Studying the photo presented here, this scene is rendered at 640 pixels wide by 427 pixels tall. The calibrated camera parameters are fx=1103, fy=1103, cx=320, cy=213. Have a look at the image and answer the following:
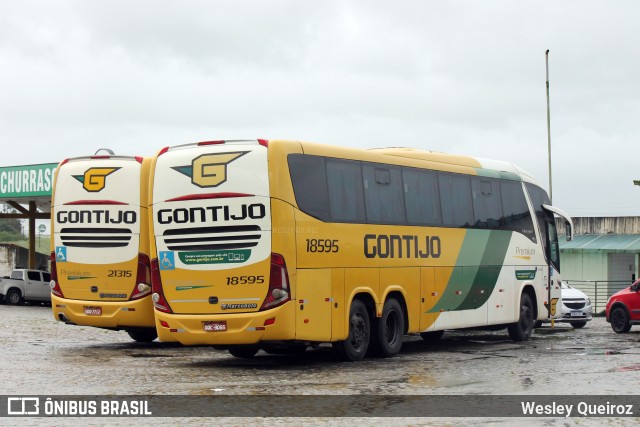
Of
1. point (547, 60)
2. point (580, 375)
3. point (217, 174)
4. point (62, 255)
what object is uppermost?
point (547, 60)

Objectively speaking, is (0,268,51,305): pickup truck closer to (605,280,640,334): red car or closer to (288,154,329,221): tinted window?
(605,280,640,334): red car

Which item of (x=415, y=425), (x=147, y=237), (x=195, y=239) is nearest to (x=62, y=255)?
(x=147, y=237)

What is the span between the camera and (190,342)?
1733 centimetres

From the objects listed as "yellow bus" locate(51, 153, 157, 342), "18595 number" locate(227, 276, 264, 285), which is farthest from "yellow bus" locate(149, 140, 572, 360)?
"yellow bus" locate(51, 153, 157, 342)

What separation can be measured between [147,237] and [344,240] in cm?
448

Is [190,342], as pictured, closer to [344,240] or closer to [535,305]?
[344,240]

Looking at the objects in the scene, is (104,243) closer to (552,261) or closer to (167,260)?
(167,260)

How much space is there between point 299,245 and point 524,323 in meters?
9.26

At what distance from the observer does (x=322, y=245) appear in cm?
1761

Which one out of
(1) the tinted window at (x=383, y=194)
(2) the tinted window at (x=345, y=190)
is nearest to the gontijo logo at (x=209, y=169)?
(2) the tinted window at (x=345, y=190)

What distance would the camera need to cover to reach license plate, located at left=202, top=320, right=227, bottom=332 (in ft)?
55.8

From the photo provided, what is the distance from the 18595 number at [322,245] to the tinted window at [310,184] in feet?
1.21

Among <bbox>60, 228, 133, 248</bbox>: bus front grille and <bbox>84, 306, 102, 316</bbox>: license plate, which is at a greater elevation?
<bbox>60, 228, 133, 248</bbox>: bus front grille

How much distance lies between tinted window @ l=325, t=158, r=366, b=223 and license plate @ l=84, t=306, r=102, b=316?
5.48 m
